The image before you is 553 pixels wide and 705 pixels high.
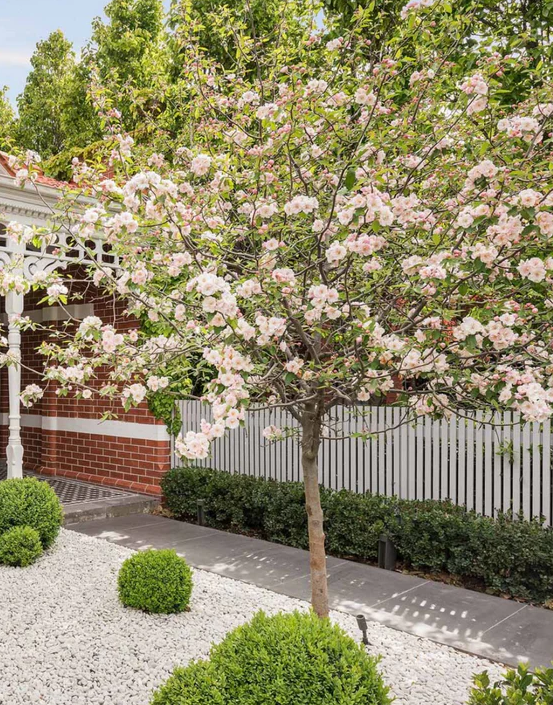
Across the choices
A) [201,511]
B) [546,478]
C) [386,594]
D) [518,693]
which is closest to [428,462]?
[546,478]

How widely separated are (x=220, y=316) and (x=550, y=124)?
185cm

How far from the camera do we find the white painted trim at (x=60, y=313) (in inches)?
377

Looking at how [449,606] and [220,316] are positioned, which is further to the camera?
[449,606]

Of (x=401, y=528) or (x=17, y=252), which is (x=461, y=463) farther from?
(x=17, y=252)

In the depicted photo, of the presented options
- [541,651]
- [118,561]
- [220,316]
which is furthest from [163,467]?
[220,316]

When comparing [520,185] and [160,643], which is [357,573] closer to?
[160,643]

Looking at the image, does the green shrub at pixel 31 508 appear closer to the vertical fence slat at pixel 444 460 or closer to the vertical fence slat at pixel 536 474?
the vertical fence slat at pixel 444 460

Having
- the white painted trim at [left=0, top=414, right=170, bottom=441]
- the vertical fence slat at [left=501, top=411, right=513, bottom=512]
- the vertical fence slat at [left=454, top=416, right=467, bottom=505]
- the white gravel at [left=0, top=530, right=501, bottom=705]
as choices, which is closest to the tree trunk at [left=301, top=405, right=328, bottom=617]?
the white gravel at [left=0, top=530, right=501, bottom=705]

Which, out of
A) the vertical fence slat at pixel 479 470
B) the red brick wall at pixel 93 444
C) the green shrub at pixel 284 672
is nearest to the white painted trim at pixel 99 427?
the red brick wall at pixel 93 444

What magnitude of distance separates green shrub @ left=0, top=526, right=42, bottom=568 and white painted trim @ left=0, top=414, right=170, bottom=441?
93.3 inches

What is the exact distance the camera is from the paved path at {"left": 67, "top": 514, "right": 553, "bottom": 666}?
12.6 ft

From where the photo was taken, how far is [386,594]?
4680mm

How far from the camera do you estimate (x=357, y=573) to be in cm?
525

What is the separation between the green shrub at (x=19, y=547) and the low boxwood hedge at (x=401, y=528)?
228 cm
